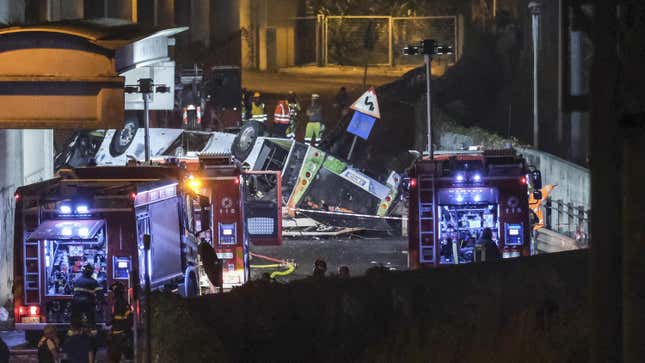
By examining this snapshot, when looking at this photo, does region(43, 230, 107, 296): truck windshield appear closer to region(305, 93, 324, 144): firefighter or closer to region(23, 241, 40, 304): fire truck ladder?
region(23, 241, 40, 304): fire truck ladder

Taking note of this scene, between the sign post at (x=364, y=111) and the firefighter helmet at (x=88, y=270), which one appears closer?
the firefighter helmet at (x=88, y=270)

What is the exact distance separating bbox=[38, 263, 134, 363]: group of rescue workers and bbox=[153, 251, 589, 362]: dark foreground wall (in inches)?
99.3

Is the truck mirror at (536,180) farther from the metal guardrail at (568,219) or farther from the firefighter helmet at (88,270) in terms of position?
the firefighter helmet at (88,270)

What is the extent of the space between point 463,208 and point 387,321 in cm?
967

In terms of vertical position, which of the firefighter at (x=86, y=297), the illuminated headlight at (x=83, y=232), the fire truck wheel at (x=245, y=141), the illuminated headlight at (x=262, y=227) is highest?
the fire truck wheel at (x=245, y=141)

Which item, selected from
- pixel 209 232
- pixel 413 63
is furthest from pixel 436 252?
pixel 413 63

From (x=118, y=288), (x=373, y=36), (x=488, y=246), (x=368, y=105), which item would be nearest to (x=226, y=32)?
(x=373, y=36)

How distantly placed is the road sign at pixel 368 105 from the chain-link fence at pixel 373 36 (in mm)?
28031

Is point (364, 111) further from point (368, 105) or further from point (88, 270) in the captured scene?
point (88, 270)

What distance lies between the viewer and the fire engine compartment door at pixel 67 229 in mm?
18219

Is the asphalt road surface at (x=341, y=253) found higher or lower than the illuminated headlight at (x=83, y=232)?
lower

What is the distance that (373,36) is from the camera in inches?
2239

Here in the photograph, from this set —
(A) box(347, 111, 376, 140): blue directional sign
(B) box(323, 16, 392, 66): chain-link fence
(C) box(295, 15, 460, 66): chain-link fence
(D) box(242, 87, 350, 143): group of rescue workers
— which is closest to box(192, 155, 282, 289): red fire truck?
(A) box(347, 111, 376, 140): blue directional sign

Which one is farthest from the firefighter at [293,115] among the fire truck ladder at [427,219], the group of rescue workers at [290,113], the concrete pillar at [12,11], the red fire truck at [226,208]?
the fire truck ladder at [427,219]
